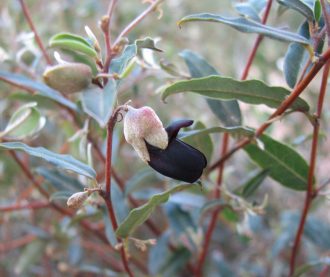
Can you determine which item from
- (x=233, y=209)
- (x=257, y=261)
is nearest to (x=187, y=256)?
(x=233, y=209)

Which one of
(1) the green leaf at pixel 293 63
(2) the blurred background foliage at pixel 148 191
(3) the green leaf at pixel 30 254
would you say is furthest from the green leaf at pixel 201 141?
(3) the green leaf at pixel 30 254

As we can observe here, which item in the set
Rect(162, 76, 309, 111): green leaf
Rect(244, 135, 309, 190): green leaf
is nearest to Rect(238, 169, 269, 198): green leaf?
Rect(244, 135, 309, 190): green leaf

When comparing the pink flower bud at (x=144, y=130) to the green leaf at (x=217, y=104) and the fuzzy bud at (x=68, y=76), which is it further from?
the green leaf at (x=217, y=104)

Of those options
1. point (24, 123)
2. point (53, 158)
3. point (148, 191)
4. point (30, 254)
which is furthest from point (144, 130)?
point (30, 254)

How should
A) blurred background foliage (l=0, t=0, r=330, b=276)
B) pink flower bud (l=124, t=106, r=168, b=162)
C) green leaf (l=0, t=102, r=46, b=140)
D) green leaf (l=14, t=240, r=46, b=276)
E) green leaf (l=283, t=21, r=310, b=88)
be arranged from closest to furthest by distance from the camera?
1. pink flower bud (l=124, t=106, r=168, b=162)
2. green leaf (l=283, t=21, r=310, b=88)
3. green leaf (l=0, t=102, r=46, b=140)
4. blurred background foliage (l=0, t=0, r=330, b=276)
5. green leaf (l=14, t=240, r=46, b=276)

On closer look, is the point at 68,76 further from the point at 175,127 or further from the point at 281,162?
the point at 281,162

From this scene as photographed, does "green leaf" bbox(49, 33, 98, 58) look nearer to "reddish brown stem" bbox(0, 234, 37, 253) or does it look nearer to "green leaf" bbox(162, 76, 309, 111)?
"green leaf" bbox(162, 76, 309, 111)
